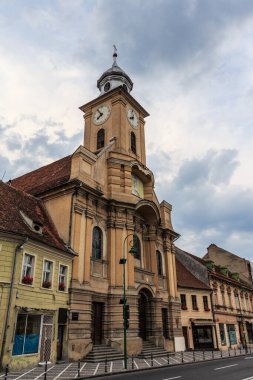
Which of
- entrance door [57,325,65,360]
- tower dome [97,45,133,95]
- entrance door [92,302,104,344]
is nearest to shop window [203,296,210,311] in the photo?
entrance door [92,302,104,344]

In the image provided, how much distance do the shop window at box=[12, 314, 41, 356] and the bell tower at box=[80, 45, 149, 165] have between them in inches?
741

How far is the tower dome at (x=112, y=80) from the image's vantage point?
135ft

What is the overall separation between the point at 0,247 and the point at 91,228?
944 cm

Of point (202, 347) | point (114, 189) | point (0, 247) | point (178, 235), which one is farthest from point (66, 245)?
point (202, 347)

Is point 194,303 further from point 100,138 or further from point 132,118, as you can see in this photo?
point 132,118

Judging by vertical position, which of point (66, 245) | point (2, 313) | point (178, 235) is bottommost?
point (2, 313)

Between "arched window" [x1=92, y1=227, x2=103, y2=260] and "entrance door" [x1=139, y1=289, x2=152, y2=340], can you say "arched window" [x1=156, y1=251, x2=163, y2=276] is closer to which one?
"entrance door" [x1=139, y1=289, x2=152, y2=340]

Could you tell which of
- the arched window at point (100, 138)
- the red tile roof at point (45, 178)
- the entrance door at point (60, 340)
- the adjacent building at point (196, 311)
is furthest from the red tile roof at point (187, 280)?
the entrance door at point (60, 340)

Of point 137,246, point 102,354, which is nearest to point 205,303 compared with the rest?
point 137,246

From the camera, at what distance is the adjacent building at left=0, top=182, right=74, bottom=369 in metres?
17.3

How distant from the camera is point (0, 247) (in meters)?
17.6

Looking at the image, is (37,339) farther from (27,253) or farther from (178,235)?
(178,235)

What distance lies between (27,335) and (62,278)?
15.3 ft

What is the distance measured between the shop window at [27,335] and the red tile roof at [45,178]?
36.1ft
